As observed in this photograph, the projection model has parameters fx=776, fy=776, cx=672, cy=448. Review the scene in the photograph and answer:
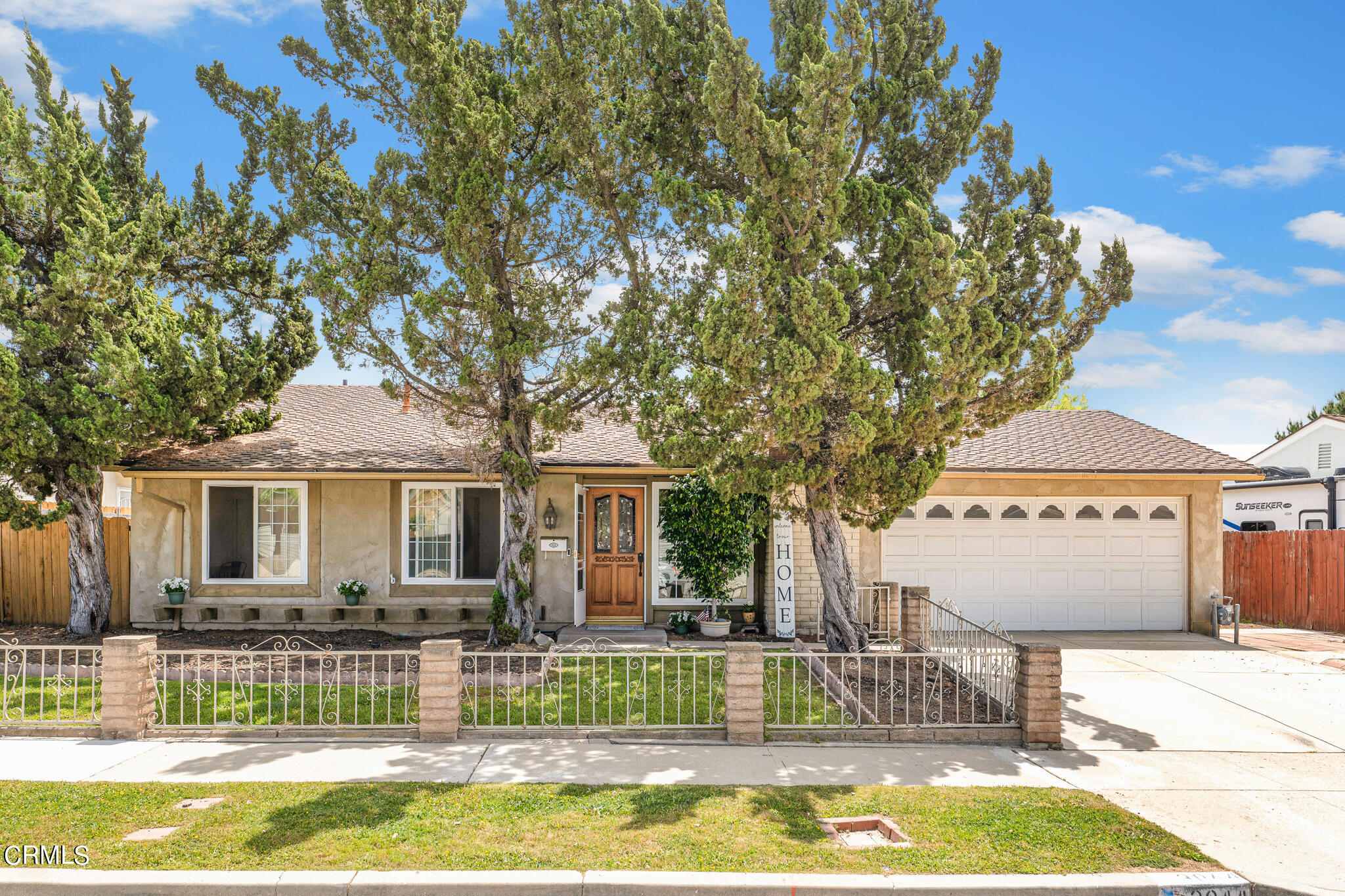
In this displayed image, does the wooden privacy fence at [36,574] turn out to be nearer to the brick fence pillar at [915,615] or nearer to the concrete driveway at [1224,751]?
the brick fence pillar at [915,615]

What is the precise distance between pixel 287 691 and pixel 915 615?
8125 millimetres

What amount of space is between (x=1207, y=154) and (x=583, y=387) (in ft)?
49.5

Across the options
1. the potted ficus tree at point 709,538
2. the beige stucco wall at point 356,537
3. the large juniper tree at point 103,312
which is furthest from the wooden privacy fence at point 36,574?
the potted ficus tree at point 709,538

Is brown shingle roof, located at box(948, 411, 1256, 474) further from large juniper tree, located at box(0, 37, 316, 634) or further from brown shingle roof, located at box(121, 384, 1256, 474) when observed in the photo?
large juniper tree, located at box(0, 37, 316, 634)

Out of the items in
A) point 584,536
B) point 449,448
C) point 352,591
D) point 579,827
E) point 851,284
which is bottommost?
point 579,827

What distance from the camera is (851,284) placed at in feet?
29.7

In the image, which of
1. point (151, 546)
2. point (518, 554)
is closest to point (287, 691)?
point (518, 554)

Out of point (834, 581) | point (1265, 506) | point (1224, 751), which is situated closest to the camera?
point (1224, 751)

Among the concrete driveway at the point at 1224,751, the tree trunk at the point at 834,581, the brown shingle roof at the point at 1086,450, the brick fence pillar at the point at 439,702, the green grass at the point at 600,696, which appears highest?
the brown shingle roof at the point at 1086,450

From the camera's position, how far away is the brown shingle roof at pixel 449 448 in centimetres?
1313

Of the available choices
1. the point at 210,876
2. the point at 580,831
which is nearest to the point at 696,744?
the point at 580,831

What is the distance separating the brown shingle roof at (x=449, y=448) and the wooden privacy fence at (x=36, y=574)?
2942 millimetres

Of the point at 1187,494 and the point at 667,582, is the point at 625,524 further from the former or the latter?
the point at 1187,494

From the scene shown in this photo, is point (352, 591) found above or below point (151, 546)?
below
